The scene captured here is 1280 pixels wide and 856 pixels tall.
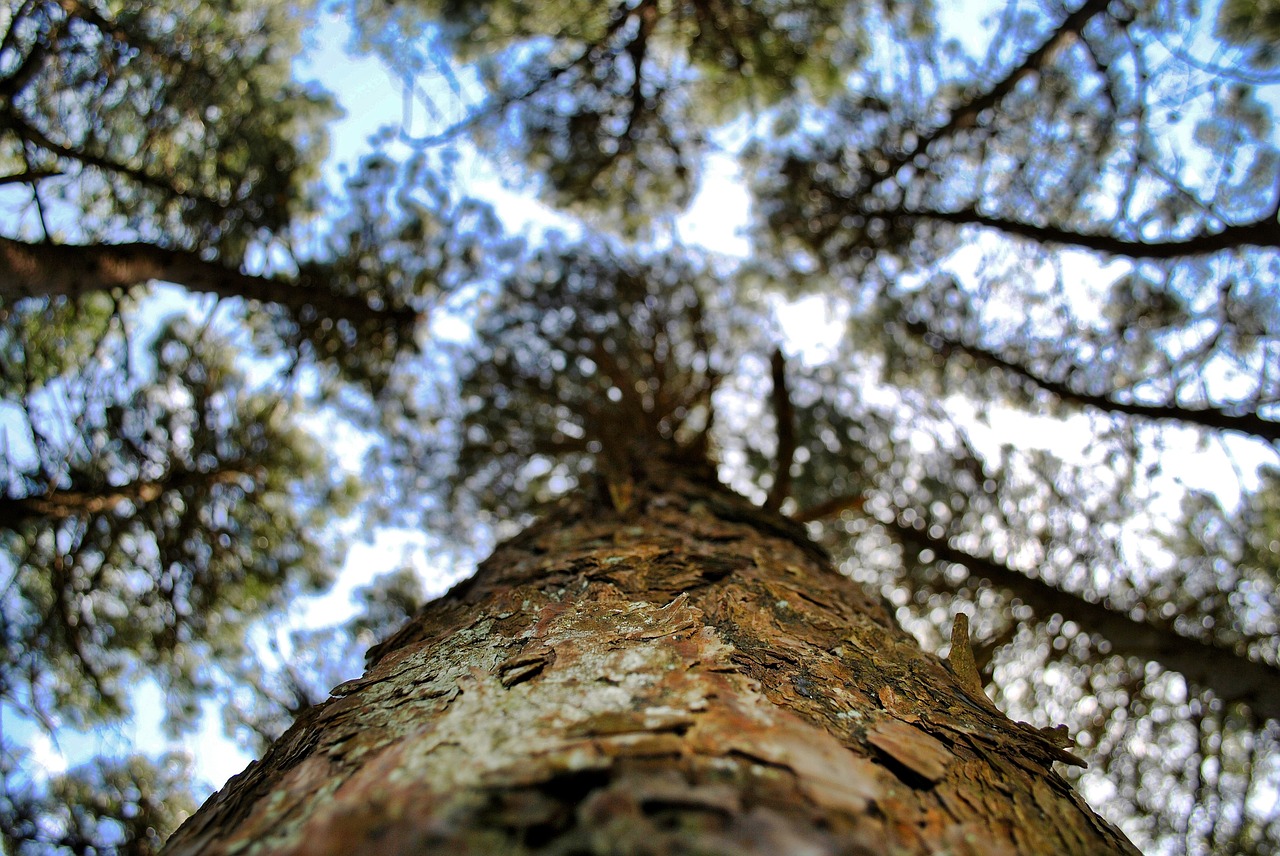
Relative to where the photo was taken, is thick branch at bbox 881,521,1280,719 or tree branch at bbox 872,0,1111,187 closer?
thick branch at bbox 881,521,1280,719

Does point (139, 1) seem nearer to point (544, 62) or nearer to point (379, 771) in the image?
point (544, 62)

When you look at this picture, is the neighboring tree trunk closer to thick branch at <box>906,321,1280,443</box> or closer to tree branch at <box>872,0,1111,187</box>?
thick branch at <box>906,321,1280,443</box>

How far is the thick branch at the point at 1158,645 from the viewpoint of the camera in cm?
380

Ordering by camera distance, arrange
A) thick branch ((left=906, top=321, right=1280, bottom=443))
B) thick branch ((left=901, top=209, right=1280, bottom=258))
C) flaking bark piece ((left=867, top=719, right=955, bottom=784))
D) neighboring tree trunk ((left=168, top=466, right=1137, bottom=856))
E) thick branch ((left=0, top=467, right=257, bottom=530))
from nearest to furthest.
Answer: neighboring tree trunk ((left=168, top=466, right=1137, bottom=856)), flaking bark piece ((left=867, top=719, right=955, bottom=784)), thick branch ((left=901, top=209, right=1280, bottom=258)), thick branch ((left=906, top=321, right=1280, bottom=443)), thick branch ((left=0, top=467, right=257, bottom=530))

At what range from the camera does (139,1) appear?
13.2ft

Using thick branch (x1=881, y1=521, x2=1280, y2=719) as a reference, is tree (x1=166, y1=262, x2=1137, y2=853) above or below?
below

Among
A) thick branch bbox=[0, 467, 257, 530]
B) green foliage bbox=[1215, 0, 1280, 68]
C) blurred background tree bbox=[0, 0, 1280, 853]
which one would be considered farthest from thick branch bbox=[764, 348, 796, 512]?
thick branch bbox=[0, 467, 257, 530]

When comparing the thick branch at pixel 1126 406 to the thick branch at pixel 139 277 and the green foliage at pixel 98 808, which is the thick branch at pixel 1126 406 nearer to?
the thick branch at pixel 139 277

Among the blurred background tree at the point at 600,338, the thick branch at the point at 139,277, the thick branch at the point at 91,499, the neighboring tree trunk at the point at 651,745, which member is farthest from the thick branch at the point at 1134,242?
the thick branch at the point at 91,499

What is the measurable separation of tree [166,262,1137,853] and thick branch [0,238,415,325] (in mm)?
2983

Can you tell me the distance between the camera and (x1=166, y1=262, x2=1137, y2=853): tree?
80 centimetres

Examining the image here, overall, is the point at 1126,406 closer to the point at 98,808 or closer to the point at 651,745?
the point at 651,745

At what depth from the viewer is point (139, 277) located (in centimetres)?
401

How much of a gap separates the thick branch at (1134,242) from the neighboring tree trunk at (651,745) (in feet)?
12.5
